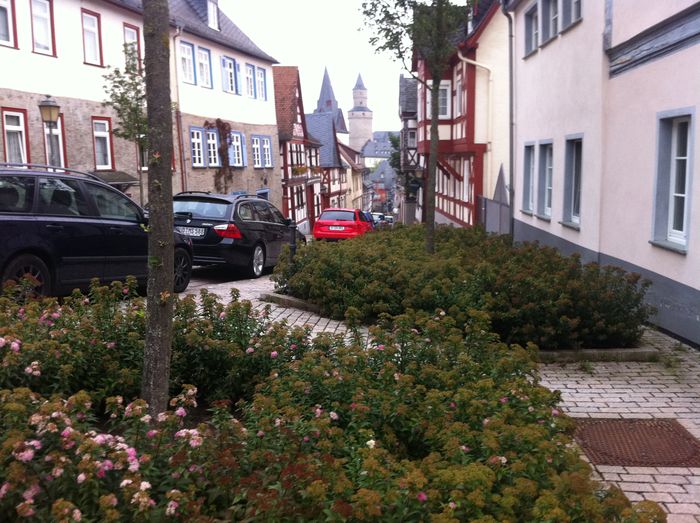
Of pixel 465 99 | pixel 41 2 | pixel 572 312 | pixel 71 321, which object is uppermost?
pixel 41 2

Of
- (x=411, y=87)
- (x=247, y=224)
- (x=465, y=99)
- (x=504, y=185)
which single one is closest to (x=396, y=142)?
(x=411, y=87)

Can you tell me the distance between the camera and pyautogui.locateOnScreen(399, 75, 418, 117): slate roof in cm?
4654

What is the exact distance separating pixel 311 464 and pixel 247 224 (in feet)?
38.0

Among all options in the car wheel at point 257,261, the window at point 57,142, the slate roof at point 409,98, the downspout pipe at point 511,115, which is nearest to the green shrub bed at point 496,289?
the car wheel at point 257,261

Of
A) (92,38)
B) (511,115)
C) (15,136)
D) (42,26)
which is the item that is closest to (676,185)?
(511,115)

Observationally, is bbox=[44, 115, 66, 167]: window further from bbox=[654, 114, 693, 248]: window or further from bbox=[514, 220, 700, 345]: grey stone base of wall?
bbox=[654, 114, 693, 248]: window

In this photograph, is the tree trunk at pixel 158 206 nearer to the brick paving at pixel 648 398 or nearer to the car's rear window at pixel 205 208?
the brick paving at pixel 648 398

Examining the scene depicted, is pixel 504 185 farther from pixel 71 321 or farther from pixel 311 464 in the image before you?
pixel 311 464

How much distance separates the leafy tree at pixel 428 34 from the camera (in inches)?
491

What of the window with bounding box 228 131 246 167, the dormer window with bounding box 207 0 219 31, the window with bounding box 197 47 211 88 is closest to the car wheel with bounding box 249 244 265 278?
the window with bounding box 197 47 211 88

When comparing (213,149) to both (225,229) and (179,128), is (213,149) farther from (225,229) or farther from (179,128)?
(225,229)

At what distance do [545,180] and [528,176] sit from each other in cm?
162

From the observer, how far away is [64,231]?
30.7ft

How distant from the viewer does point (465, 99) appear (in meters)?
26.2
